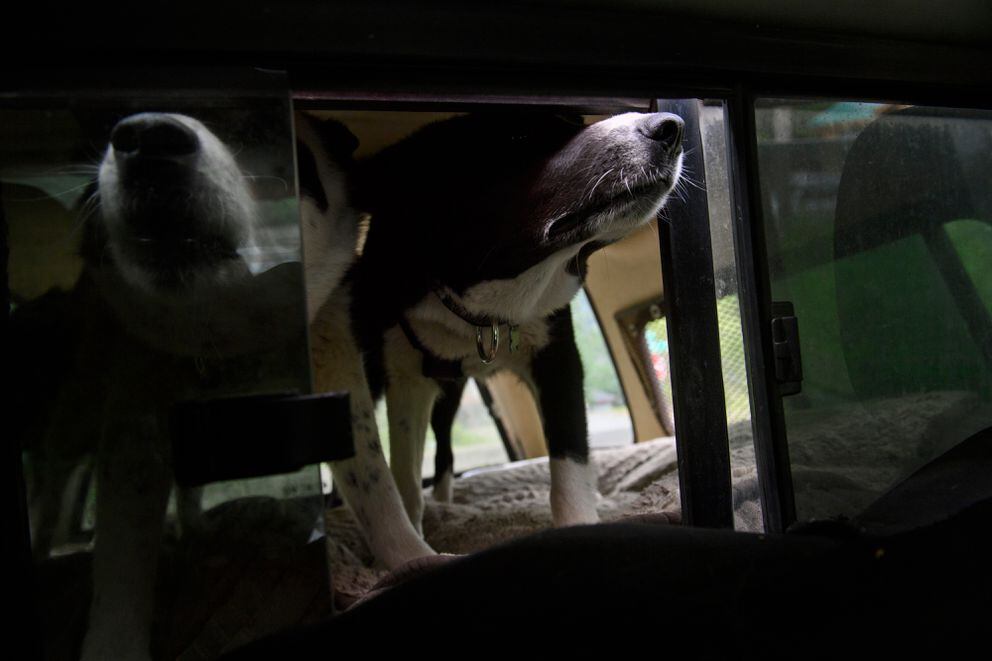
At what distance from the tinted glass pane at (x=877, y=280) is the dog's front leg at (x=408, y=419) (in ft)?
3.85

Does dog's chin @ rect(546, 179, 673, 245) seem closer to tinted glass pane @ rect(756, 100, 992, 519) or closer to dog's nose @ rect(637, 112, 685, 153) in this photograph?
dog's nose @ rect(637, 112, 685, 153)

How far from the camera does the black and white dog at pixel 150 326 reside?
0.89 m

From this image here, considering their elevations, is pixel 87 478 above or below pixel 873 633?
above

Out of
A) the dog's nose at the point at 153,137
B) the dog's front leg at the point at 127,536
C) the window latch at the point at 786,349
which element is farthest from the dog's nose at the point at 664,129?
the dog's front leg at the point at 127,536

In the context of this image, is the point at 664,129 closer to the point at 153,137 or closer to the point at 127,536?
the point at 153,137

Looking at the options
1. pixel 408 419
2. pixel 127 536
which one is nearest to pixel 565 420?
pixel 408 419

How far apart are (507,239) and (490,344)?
38 cm

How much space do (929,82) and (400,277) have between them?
1.28 meters

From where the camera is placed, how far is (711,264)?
1.34 meters

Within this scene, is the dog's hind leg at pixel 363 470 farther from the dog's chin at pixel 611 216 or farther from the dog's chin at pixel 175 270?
the dog's chin at pixel 175 270

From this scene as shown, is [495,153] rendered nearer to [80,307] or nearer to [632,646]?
[80,307]

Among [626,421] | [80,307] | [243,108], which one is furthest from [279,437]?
[626,421]

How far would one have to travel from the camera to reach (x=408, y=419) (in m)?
2.50

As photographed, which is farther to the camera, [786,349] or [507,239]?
[507,239]
